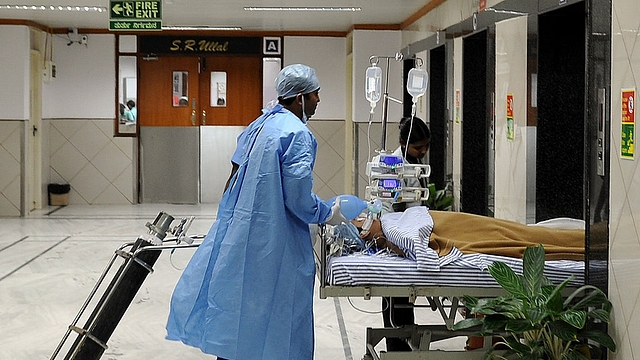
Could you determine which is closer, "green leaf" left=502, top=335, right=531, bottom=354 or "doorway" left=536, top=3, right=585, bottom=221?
"green leaf" left=502, top=335, right=531, bottom=354

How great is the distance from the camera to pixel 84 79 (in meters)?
13.2

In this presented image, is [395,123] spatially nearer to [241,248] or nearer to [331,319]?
[331,319]

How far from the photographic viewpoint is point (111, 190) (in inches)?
525

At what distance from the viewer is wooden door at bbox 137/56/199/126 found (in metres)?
13.4

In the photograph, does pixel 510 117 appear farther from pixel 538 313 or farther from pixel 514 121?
pixel 538 313

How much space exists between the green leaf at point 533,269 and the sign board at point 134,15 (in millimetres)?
6498

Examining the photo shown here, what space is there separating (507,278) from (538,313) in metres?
0.17

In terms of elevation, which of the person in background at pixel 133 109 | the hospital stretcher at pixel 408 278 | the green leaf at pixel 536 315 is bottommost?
the green leaf at pixel 536 315

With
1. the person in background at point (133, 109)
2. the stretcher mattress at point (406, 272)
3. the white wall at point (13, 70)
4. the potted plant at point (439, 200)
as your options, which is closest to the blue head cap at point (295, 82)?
the stretcher mattress at point (406, 272)

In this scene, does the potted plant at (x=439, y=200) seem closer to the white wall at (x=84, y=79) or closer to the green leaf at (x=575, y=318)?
the green leaf at (x=575, y=318)

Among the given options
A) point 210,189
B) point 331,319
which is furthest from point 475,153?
point 210,189

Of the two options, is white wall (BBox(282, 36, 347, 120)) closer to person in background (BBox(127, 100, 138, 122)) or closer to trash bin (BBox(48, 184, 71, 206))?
person in background (BBox(127, 100, 138, 122))

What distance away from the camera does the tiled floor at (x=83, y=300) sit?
5375 millimetres

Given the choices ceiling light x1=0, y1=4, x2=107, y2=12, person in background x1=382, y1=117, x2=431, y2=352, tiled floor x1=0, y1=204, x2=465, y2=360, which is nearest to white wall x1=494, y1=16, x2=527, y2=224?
person in background x1=382, y1=117, x2=431, y2=352
